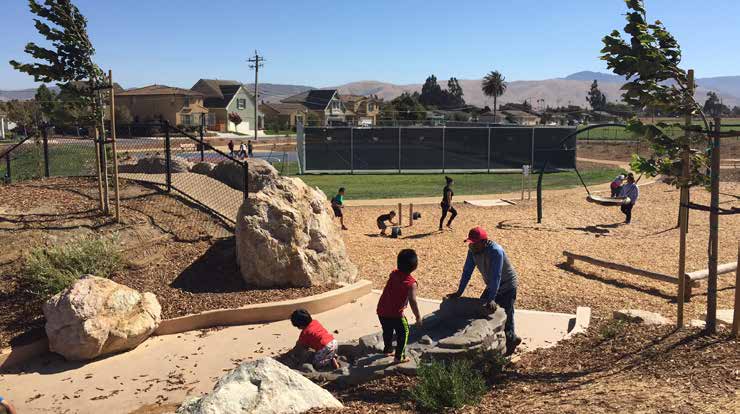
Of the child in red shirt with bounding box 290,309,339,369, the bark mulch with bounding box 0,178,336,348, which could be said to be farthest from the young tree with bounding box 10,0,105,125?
the child in red shirt with bounding box 290,309,339,369

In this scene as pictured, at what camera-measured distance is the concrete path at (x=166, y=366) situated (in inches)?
260

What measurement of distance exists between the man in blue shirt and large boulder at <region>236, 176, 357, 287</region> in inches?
128

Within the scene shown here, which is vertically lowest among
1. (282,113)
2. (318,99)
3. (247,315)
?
(247,315)

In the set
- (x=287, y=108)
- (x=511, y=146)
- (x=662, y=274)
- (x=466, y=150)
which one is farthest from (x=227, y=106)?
(x=662, y=274)

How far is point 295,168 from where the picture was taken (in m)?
39.2

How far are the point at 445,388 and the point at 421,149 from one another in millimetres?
33979

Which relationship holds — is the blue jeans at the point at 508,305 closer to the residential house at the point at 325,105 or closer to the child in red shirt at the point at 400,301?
the child in red shirt at the point at 400,301

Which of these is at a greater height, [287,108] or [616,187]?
[287,108]

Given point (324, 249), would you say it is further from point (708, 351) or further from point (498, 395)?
point (708, 351)

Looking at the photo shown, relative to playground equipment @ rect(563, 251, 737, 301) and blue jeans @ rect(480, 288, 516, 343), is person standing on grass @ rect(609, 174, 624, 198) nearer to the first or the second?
playground equipment @ rect(563, 251, 737, 301)

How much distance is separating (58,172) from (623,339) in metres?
16.6

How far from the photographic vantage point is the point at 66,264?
8.68 meters

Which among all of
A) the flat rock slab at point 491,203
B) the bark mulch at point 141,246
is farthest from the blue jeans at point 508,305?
the flat rock slab at point 491,203

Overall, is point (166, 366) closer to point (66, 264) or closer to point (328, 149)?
point (66, 264)
